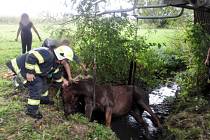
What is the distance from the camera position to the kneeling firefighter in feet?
26.5

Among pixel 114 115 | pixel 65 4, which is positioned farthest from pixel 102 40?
pixel 114 115

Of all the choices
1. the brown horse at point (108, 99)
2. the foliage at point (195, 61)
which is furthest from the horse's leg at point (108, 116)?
the foliage at point (195, 61)

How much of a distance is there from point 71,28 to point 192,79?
400 centimetres

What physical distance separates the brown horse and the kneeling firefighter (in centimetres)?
41

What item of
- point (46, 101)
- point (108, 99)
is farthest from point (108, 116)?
point (46, 101)

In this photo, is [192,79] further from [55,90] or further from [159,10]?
[55,90]

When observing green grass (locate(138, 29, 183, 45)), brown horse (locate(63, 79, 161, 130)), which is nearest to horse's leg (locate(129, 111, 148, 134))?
brown horse (locate(63, 79, 161, 130))

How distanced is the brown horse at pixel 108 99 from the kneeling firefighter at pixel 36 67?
41 cm

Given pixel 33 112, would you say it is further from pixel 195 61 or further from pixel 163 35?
pixel 163 35

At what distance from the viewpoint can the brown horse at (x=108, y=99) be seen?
893 centimetres

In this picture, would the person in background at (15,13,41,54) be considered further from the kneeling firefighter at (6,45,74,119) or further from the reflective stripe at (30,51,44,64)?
the reflective stripe at (30,51,44,64)

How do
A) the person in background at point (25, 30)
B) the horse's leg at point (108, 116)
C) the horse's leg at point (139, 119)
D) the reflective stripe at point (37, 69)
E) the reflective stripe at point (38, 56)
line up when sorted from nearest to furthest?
the reflective stripe at point (38, 56)
the reflective stripe at point (37, 69)
the horse's leg at point (108, 116)
the horse's leg at point (139, 119)
the person in background at point (25, 30)

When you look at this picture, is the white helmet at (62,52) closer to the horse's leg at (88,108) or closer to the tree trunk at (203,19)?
the horse's leg at (88,108)

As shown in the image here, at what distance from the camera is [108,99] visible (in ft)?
31.5
